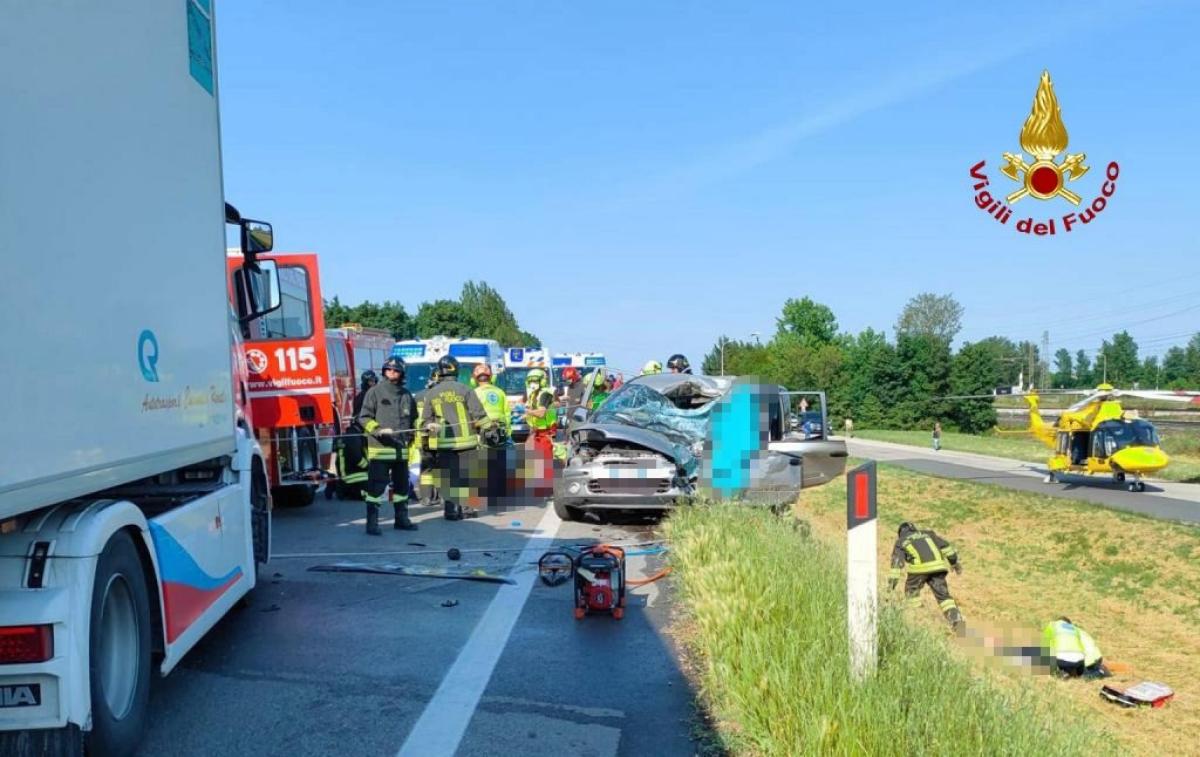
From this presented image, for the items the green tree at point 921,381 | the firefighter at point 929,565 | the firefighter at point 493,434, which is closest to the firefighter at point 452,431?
the firefighter at point 493,434

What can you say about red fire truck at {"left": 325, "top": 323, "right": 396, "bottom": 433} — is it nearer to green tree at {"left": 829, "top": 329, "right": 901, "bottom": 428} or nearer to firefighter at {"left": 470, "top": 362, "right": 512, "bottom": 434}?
firefighter at {"left": 470, "top": 362, "right": 512, "bottom": 434}

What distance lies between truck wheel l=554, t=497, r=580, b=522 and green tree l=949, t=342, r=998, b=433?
54.8 m

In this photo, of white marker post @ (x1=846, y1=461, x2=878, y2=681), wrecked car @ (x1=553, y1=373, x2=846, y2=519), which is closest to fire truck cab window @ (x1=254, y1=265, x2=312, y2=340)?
wrecked car @ (x1=553, y1=373, x2=846, y2=519)

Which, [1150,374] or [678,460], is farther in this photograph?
[1150,374]

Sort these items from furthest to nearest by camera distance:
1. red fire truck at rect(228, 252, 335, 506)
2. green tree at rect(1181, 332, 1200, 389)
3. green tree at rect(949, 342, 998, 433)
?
green tree at rect(1181, 332, 1200, 389)
green tree at rect(949, 342, 998, 433)
red fire truck at rect(228, 252, 335, 506)

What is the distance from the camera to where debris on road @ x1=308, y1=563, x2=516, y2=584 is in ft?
24.4

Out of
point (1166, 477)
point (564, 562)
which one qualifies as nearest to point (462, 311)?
point (1166, 477)

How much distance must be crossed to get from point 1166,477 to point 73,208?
1005 inches

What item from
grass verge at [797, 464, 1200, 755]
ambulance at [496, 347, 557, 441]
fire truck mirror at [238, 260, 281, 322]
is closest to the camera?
grass verge at [797, 464, 1200, 755]

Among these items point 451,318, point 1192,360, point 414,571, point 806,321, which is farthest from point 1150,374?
point 414,571

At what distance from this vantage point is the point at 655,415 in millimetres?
11180

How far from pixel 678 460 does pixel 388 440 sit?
3.11 meters

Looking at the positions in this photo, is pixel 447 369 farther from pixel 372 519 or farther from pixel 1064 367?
pixel 1064 367

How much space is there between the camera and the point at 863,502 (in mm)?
3883
